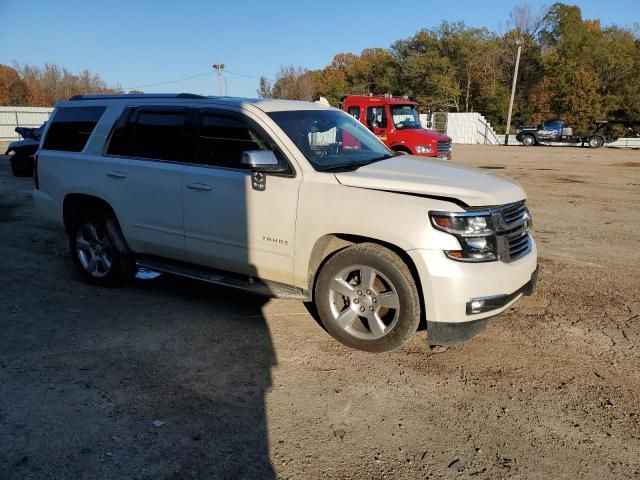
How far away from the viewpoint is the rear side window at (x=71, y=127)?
5324mm

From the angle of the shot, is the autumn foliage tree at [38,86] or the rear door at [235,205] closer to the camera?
the rear door at [235,205]

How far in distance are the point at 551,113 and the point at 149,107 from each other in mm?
56308

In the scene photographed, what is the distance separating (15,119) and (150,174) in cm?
3773

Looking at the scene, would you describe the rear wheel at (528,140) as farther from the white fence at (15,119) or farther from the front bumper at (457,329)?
the front bumper at (457,329)

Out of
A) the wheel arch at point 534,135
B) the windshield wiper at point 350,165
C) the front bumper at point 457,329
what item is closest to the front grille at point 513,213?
the front bumper at point 457,329

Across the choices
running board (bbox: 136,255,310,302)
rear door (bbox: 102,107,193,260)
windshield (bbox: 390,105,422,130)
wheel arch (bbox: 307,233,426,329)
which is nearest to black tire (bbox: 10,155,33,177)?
windshield (bbox: 390,105,422,130)

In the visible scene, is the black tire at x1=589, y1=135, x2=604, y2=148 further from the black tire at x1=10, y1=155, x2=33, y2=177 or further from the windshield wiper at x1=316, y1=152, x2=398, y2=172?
the windshield wiper at x1=316, y1=152, x2=398, y2=172

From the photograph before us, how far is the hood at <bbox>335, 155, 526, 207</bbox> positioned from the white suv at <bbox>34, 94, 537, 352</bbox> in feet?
0.05

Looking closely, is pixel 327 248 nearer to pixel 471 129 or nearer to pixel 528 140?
A: pixel 528 140

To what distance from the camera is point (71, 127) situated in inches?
216

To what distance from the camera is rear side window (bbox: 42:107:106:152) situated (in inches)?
210

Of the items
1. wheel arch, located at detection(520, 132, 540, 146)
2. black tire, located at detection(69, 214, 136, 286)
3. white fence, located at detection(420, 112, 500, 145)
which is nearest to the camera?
black tire, located at detection(69, 214, 136, 286)

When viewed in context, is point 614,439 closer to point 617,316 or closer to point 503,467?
point 503,467

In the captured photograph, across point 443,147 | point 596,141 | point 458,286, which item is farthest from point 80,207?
point 596,141
